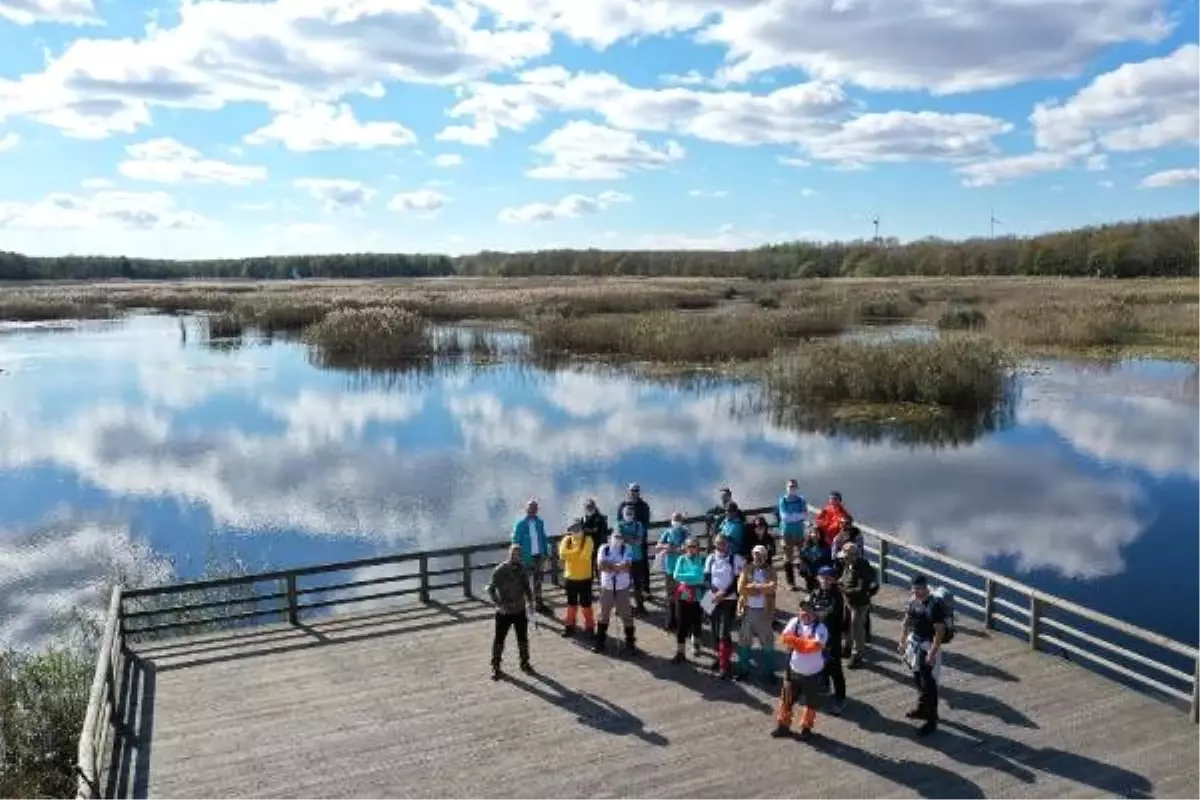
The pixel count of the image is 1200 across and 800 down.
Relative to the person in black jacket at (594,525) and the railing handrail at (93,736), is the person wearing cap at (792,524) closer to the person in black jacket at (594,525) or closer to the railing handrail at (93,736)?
the person in black jacket at (594,525)

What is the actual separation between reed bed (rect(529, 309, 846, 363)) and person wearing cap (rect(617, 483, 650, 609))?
113 feet

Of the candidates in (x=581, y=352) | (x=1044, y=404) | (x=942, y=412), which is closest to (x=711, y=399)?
(x=942, y=412)

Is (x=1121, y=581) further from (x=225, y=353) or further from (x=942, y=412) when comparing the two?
(x=225, y=353)

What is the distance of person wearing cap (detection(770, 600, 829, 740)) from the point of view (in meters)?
10.5

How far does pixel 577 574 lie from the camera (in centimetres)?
1345

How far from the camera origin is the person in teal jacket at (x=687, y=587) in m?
12.4

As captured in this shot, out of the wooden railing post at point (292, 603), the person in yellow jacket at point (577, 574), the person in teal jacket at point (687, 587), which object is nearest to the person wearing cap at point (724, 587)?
the person in teal jacket at point (687, 587)

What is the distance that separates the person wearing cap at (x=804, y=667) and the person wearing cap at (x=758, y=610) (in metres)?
1.15

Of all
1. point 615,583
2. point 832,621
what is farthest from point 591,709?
point 832,621

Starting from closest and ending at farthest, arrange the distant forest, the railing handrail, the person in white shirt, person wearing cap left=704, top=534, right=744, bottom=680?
the railing handrail, person wearing cap left=704, top=534, right=744, bottom=680, the person in white shirt, the distant forest

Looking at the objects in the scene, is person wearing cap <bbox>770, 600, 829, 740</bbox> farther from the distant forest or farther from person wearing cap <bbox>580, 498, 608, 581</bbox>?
the distant forest

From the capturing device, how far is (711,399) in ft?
130

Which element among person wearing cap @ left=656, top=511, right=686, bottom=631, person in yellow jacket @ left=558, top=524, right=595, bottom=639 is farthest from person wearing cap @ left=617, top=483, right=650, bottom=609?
person in yellow jacket @ left=558, top=524, right=595, bottom=639

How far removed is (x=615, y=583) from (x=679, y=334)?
37.7 meters
